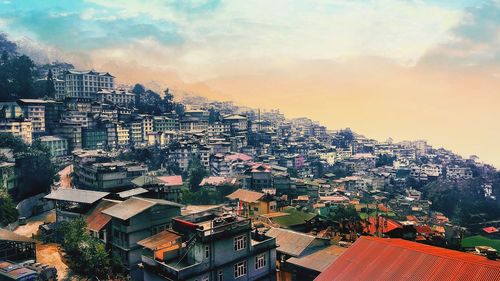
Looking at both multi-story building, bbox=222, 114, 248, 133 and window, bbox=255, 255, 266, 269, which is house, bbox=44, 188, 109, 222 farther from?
multi-story building, bbox=222, 114, 248, 133

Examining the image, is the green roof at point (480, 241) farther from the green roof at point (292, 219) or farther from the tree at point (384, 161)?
the tree at point (384, 161)

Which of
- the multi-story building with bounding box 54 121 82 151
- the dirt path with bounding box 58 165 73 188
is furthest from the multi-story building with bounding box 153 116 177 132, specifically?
the dirt path with bounding box 58 165 73 188

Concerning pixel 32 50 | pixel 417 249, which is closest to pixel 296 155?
pixel 417 249

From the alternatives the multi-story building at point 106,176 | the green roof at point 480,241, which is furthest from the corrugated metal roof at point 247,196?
the green roof at point 480,241

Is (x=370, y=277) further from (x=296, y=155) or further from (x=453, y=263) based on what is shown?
(x=296, y=155)

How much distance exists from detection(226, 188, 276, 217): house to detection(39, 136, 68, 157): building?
1139 inches

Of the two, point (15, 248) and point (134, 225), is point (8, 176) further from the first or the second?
point (134, 225)

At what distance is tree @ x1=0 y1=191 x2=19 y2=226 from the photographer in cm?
2881

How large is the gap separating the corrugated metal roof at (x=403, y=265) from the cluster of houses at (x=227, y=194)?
9cm

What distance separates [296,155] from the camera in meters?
73.4

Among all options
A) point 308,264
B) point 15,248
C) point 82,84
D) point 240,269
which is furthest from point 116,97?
point 240,269

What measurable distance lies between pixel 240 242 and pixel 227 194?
28844 mm

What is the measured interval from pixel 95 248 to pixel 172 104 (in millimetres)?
66587

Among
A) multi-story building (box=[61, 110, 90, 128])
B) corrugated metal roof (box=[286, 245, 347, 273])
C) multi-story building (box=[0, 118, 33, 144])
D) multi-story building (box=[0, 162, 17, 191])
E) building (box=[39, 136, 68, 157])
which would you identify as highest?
multi-story building (box=[61, 110, 90, 128])
